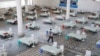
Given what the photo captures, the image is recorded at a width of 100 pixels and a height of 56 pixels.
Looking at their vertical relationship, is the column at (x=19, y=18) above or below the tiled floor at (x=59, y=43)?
above

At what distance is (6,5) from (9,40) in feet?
40.7

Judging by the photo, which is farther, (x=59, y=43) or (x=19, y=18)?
(x=19, y=18)

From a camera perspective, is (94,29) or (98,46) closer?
(98,46)

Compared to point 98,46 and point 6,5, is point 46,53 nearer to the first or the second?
point 98,46

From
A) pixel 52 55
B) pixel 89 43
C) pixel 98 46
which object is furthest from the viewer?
pixel 89 43

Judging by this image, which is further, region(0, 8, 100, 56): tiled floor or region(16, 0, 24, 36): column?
region(16, 0, 24, 36): column

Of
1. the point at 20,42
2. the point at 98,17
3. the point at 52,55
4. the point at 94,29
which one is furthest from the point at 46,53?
the point at 98,17

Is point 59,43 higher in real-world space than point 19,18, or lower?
lower

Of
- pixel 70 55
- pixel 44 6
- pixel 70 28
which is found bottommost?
pixel 70 55

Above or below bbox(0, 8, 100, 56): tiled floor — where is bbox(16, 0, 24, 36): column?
above

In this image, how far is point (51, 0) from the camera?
93.4 ft

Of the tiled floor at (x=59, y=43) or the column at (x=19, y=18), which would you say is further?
the column at (x=19, y=18)

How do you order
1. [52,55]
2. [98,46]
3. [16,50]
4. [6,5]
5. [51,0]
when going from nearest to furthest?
[52,55]
[16,50]
[98,46]
[6,5]
[51,0]

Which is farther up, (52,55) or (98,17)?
(98,17)
